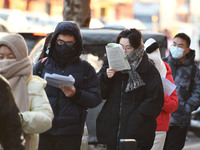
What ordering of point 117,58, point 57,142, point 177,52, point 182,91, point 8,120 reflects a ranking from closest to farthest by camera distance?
point 8,120 < point 57,142 < point 117,58 < point 182,91 < point 177,52

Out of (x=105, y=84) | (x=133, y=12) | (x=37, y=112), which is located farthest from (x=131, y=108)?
(x=133, y=12)

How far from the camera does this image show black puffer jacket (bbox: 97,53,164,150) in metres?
5.68

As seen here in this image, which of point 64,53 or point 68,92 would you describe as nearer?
point 68,92

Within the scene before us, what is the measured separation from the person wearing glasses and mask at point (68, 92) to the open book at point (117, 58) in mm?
400

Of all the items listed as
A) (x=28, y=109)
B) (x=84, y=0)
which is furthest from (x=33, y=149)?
(x=84, y=0)

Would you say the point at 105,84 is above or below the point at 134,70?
below

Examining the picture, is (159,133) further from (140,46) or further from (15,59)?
(15,59)

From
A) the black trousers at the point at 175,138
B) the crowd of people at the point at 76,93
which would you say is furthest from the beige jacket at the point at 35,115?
the black trousers at the point at 175,138

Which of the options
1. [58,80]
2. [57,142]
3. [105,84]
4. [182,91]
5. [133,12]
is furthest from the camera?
[133,12]

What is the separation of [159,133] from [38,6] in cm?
4271

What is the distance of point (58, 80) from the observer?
487 cm

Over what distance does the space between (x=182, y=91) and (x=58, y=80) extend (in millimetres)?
3088

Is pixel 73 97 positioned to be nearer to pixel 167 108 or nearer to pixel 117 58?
pixel 117 58

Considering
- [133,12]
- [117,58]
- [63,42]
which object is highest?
[63,42]
